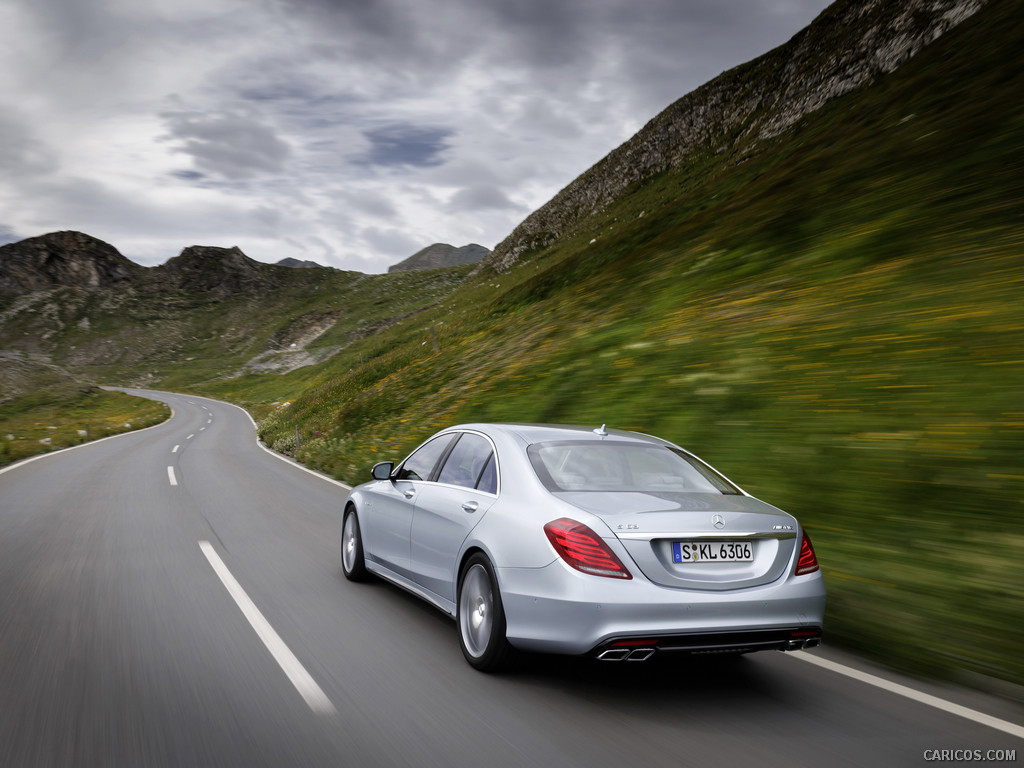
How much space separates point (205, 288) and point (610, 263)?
171 m

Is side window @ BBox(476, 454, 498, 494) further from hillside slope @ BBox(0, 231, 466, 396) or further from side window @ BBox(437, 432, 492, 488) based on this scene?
hillside slope @ BBox(0, 231, 466, 396)

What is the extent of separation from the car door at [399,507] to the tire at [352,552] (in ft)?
0.64

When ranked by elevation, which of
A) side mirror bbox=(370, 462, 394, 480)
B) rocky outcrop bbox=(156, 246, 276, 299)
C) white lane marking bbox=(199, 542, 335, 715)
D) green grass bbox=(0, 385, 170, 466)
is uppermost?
rocky outcrop bbox=(156, 246, 276, 299)

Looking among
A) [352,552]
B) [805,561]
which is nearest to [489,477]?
[805,561]

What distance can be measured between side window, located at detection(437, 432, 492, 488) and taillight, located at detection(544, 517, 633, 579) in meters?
1.19

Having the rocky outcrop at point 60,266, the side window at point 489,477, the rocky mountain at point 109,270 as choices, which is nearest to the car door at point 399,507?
the side window at point 489,477

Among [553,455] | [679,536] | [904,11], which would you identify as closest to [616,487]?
[553,455]

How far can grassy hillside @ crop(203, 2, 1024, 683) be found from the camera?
5555 millimetres

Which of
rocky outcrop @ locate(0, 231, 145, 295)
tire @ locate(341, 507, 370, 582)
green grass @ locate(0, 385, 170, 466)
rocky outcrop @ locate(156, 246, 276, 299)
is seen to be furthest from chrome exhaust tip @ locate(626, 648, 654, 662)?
rocky outcrop @ locate(0, 231, 145, 295)

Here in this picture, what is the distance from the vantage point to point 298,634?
5215 mm

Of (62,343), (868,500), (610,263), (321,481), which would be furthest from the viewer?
(62,343)

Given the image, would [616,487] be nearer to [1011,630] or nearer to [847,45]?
[1011,630]

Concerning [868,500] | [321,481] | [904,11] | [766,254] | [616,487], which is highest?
[904,11]

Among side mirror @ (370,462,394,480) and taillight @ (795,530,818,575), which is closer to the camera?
taillight @ (795,530,818,575)
